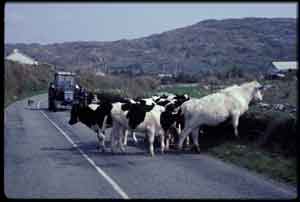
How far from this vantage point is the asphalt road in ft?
35.8

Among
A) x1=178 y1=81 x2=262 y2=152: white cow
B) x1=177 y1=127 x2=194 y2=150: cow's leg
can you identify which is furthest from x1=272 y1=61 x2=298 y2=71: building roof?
x1=177 y1=127 x2=194 y2=150: cow's leg

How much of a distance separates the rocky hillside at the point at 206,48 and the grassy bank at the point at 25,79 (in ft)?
32.0

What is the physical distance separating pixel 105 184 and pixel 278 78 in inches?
980

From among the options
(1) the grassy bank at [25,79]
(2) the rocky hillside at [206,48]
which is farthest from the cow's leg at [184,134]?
(1) the grassy bank at [25,79]

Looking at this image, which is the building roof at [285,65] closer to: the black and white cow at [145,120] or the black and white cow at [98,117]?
the black and white cow at [145,120]

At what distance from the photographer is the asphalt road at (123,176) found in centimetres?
1091

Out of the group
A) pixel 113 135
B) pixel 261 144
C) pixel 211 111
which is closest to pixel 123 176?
pixel 113 135

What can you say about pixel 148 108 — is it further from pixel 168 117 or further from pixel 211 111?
pixel 211 111

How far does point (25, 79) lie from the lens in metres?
90.8

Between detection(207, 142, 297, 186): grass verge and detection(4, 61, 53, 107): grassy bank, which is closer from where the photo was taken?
detection(207, 142, 297, 186): grass verge

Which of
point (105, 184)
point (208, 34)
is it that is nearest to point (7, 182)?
point (105, 184)

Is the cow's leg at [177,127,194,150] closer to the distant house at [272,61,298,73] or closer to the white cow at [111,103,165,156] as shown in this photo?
the white cow at [111,103,165,156]

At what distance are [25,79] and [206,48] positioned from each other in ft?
149

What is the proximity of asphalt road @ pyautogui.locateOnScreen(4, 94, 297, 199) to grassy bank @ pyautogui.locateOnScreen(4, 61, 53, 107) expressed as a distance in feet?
201
